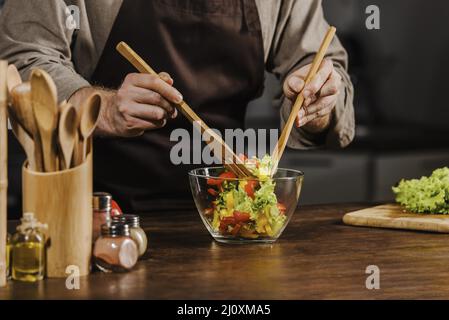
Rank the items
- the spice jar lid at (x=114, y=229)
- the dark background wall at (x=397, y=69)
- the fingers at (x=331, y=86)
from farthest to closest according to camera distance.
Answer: the dark background wall at (x=397, y=69) → the fingers at (x=331, y=86) → the spice jar lid at (x=114, y=229)

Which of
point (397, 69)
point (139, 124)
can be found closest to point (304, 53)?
point (139, 124)

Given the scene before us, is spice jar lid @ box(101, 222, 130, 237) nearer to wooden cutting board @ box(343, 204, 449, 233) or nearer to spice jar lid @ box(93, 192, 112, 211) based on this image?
spice jar lid @ box(93, 192, 112, 211)

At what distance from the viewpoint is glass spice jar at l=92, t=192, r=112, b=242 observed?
1493 millimetres

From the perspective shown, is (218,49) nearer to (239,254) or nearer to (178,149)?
(178,149)

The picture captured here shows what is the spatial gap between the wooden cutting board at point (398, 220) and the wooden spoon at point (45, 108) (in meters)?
0.78

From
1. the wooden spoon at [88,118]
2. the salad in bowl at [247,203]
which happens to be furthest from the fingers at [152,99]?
the wooden spoon at [88,118]

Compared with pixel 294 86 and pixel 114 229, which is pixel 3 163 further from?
pixel 294 86

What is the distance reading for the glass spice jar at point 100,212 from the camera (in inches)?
58.8

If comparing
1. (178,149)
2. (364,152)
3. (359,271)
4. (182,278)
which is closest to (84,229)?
(182,278)

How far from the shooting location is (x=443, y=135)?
4.18 m

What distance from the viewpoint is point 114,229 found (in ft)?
4.69

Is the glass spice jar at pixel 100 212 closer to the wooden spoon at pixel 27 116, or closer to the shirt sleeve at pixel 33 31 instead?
the wooden spoon at pixel 27 116

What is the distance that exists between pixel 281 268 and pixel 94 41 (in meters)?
1.07

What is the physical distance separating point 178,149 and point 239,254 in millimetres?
809
